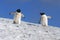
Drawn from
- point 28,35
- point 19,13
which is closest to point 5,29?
point 28,35

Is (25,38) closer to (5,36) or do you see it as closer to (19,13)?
(5,36)

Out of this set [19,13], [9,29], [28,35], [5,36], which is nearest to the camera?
[5,36]

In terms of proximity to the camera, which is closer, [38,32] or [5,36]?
[5,36]

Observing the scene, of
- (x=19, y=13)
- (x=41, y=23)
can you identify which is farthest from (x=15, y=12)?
(x=41, y=23)

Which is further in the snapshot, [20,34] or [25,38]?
[20,34]

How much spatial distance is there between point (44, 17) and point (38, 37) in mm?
7179

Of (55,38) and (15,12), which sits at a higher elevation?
(15,12)

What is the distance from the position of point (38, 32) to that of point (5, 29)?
6.80 ft

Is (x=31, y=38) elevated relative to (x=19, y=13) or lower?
lower

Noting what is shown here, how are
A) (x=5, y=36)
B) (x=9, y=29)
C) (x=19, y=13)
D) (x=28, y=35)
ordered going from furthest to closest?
(x=19, y=13) → (x=9, y=29) → (x=28, y=35) → (x=5, y=36)

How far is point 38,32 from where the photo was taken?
59.1 ft

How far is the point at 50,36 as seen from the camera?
55.8 feet

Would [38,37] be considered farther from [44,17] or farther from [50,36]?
[44,17]

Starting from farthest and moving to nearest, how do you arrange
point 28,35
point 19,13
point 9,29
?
point 19,13 → point 9,29 → point 28,35
